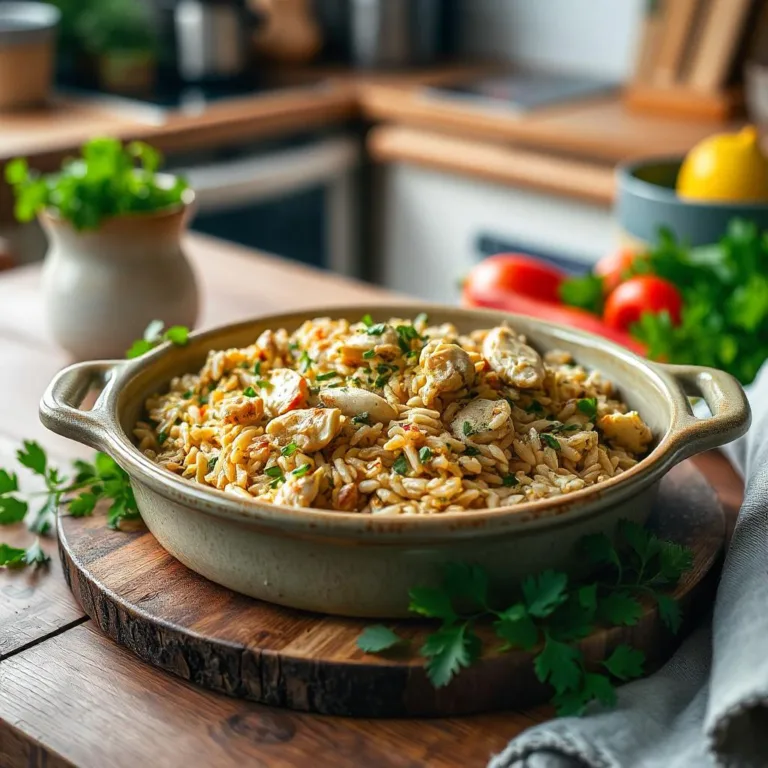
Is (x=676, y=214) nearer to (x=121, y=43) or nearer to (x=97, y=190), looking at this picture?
(x=97, y=190)

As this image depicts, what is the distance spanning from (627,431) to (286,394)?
1.02 feet

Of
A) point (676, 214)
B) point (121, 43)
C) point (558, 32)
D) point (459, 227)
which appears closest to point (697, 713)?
point (676, 214)

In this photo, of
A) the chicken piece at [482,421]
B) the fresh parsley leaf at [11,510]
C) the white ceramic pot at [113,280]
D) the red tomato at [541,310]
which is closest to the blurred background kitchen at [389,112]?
the red tomato at [541,310]

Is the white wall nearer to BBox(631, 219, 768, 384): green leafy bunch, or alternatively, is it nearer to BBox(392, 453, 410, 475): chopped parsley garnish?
BBox(631, 219, 768, 384): green leafy bunch

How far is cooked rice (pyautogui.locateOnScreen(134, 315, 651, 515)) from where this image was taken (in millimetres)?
871

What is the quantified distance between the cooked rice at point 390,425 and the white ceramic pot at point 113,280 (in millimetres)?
356

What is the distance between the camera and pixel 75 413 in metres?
0.94

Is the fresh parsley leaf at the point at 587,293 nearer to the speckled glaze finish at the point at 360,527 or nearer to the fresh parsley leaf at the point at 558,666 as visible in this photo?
the speckled glaze finish at the point at 360,527

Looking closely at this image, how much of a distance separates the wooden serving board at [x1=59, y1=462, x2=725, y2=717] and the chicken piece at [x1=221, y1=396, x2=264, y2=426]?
14 centimetres

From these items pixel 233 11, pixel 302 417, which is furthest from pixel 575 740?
pixel 233 11

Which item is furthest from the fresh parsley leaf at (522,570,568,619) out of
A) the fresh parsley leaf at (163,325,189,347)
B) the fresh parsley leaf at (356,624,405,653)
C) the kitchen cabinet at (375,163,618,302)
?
the kitchen cabinet at (375,163,618,302)

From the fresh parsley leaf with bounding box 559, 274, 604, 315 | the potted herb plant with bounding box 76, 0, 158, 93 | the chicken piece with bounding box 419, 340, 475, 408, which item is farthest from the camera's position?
the potted herb plant with bounding box 76, 0, 158, 93

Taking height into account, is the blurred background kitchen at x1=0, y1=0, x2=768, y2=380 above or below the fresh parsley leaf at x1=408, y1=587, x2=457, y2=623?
below

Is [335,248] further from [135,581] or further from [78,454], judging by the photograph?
[135,581]
